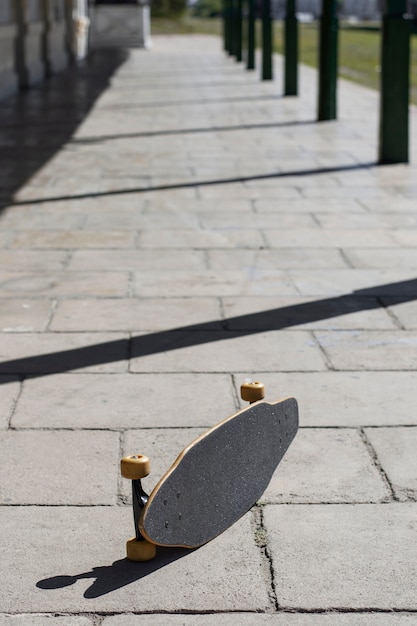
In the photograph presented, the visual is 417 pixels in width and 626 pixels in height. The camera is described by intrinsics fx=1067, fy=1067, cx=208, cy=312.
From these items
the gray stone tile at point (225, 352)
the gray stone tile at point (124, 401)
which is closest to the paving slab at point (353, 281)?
the gray stone tile at point (225, 352)

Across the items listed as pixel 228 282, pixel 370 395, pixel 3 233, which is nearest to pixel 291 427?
pixel 370 395

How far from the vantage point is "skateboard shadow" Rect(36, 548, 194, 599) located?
104 inches

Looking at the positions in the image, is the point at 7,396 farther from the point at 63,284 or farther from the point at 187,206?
the point at 187,206

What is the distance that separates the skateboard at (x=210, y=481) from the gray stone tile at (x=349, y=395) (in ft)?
2.41

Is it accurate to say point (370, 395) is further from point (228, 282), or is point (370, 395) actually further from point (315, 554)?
point (228, 282)

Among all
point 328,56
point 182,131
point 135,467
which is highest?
point 328,56

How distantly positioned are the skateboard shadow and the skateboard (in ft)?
0.09

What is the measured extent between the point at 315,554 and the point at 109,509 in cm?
63

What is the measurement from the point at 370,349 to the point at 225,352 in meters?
0.62

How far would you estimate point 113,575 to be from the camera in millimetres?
2705

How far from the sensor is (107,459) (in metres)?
3.41

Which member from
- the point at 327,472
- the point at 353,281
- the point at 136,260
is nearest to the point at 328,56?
the point at 136,260

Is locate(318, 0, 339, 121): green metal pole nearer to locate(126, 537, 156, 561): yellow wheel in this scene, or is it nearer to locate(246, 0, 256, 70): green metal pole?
locate(246, 0, 256, 70): green metal pole

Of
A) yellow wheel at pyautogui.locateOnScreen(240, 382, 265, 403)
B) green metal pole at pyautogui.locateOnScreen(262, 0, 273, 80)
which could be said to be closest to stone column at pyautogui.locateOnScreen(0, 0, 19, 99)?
green metal pole at pyautogui.locateOnScreen(262, 0, 273, 80)
